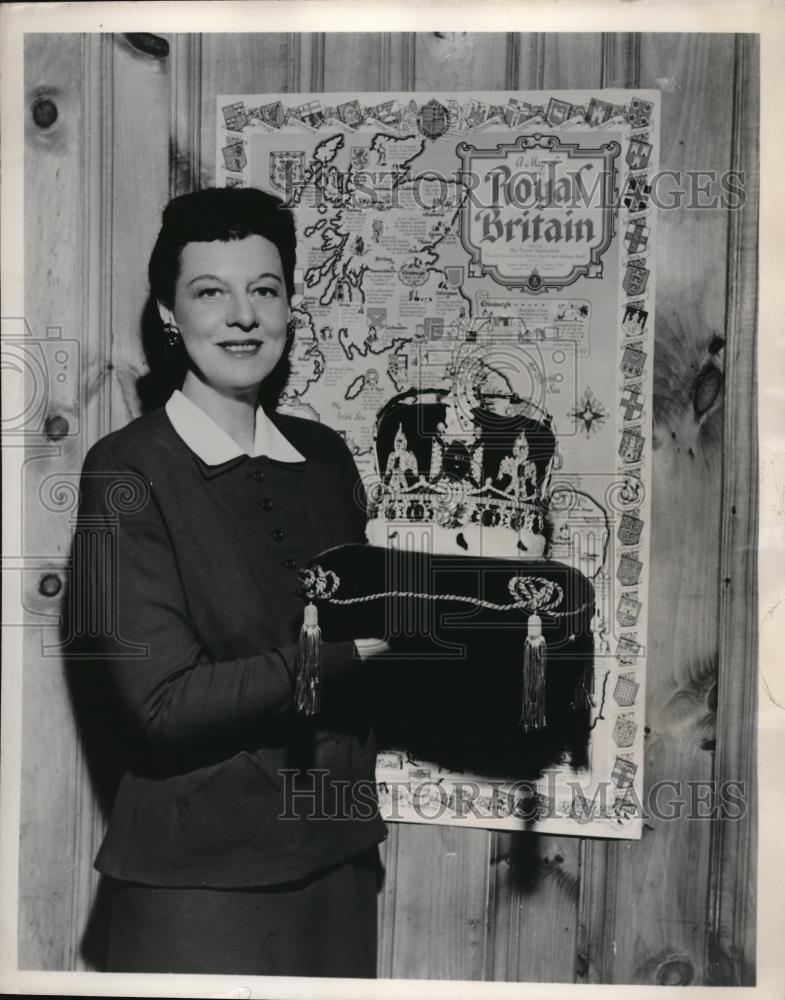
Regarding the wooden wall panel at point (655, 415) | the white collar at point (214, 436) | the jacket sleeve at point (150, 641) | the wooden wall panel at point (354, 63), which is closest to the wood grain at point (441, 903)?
the wooden wall panel at point (655, 415)

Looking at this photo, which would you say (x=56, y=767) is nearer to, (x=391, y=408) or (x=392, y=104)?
(x=391, y=408)

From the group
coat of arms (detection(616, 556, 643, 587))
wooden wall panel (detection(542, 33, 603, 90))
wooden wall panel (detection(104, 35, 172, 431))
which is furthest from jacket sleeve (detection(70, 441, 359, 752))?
wooden wall panel (detection(542, 33, 603, 90))

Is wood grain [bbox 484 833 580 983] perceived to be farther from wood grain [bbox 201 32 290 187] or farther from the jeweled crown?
wood grain [bbox 201 32 290 187]

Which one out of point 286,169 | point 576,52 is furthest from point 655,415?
point 286,169

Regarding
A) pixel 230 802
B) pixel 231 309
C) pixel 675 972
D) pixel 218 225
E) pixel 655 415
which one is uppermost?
pixel 218 225

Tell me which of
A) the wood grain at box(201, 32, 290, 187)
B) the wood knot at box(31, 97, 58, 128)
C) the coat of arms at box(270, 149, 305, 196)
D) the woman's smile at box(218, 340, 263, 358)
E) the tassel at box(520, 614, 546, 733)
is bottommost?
the tassel at box(520, 614, 546, 733)

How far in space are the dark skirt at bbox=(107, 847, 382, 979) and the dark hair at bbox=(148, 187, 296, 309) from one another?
805 mm

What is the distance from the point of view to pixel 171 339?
4.54 feet

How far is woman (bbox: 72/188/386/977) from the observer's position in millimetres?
1347

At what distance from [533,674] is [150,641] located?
520 millimetres

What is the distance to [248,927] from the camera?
53.6 inches

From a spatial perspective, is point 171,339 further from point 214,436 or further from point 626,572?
point 626,572

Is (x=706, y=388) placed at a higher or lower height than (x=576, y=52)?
lower

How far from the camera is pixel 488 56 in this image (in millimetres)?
1378
